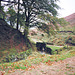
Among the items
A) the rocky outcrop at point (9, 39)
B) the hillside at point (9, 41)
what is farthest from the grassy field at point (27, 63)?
the rocky outcrop at point (9, 39)

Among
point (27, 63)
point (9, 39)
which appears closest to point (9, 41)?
point (9, 39)

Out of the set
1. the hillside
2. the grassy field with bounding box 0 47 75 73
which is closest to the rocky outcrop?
the hillside

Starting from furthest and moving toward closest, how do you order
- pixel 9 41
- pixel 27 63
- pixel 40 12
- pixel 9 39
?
pixel 40 12, pixel 9 39, pixel 9 41, pixel 27 63

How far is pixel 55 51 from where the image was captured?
16.1 m

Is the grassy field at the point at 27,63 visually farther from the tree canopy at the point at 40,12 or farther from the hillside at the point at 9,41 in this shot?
the tree canopy at the point at 40,12

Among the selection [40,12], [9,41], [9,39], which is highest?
[40,12]

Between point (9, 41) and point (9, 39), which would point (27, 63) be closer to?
point (9, 41)

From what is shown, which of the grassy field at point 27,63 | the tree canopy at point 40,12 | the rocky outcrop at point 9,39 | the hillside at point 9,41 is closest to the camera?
the grassy field at point 27,63

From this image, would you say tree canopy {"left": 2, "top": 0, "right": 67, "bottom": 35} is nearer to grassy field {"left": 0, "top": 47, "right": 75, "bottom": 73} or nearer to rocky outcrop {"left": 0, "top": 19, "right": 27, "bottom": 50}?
rocky outcrop {"left": 0, "top": 19, "right": 27, "bottom": 50}

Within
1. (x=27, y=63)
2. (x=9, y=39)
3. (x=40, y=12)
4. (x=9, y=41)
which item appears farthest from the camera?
(x=40, y=12)

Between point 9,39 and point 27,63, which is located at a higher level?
point 9,39

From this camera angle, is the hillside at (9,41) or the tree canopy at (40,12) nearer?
the hillside at (9,41)

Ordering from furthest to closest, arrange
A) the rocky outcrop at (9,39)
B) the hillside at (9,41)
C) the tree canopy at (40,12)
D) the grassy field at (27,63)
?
1. the tree canopy at (40,12)
2. the rocky outcrop at (9,39)
3. the hillside at (9,41)
4. the grassy field at (27,63)

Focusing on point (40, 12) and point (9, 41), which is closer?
point (9, 41)
